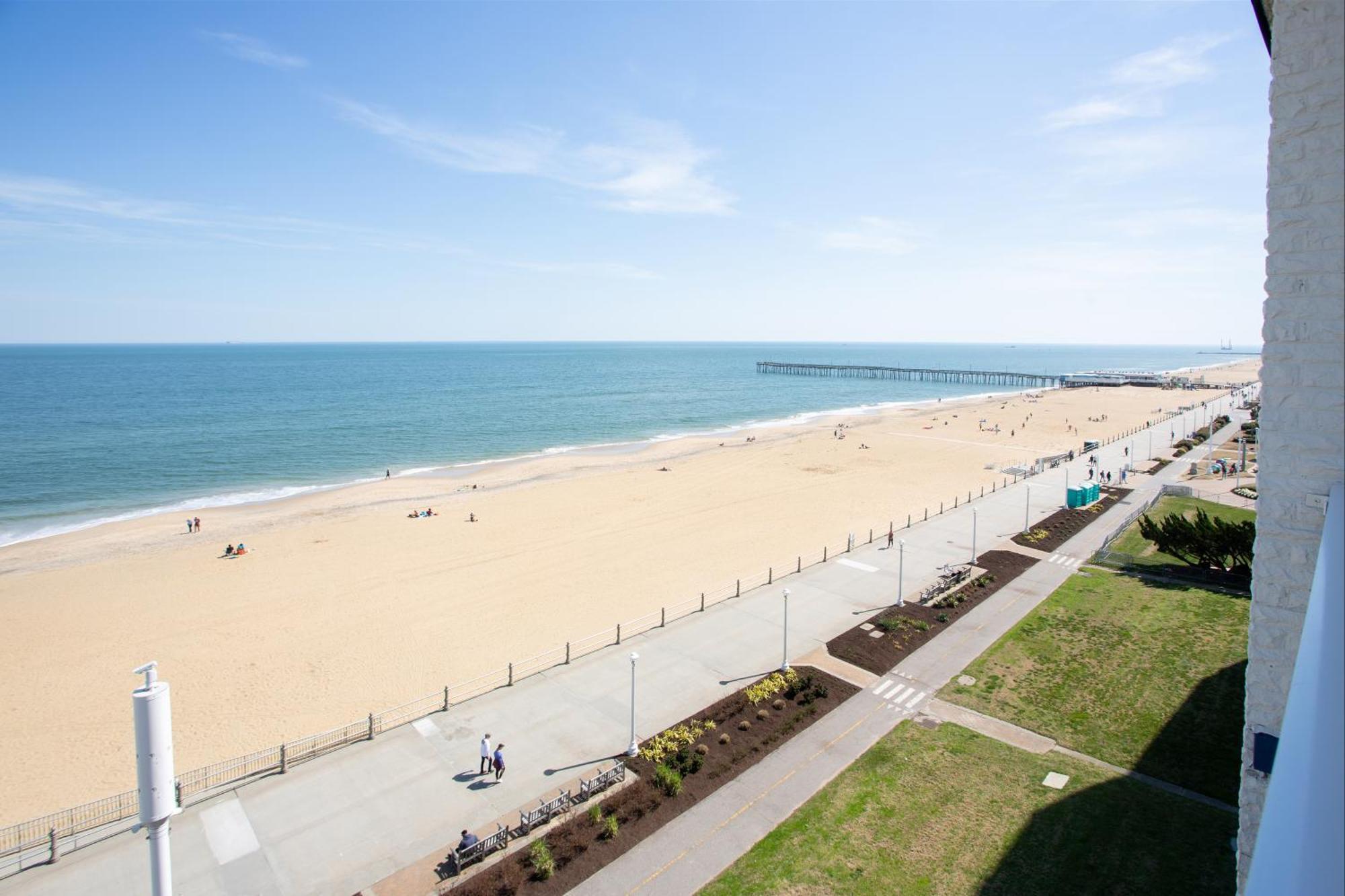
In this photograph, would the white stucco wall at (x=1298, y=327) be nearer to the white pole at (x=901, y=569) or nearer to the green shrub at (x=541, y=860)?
the green shrub at (x=541, y=860)

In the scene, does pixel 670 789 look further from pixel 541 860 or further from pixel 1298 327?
pixel 1298 327

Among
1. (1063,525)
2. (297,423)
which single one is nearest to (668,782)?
(1063,525)

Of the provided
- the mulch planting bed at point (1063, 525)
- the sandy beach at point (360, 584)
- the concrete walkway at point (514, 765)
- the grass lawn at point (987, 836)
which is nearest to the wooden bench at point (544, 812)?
the concrete walkway at point (514, 765)

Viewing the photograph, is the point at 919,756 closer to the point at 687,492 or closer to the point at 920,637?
A: the point at 920,637

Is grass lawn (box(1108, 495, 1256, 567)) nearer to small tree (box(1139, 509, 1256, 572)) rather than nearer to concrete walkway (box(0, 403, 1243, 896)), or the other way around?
small tree (box(1139, 509, 1256, 572))

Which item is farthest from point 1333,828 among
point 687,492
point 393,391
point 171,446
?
point 393,391

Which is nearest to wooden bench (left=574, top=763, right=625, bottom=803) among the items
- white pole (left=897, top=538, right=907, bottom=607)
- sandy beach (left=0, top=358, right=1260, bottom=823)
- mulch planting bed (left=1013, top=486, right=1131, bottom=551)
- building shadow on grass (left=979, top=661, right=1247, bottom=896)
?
building shadow on grass (left=979, top=661, right=1247, bottom=896)
